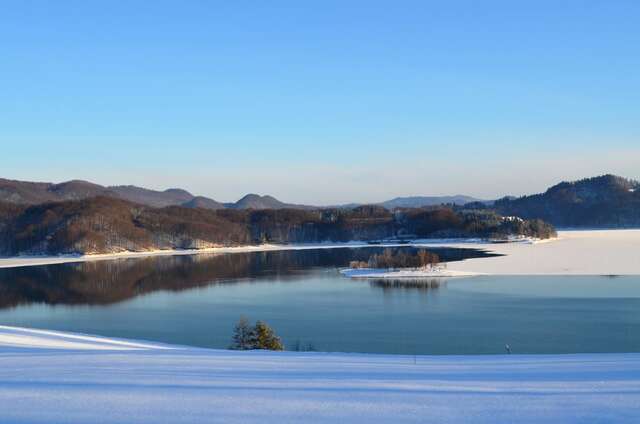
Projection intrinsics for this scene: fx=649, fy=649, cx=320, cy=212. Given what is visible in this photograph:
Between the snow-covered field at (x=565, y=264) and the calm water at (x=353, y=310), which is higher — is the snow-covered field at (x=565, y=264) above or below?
above

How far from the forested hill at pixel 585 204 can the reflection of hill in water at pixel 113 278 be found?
78.4m

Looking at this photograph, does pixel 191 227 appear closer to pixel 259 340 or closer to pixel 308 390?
pixel 259 340

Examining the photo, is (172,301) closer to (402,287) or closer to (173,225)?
(402,287)

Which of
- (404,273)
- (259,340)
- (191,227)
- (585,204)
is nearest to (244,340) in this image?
(259,340)

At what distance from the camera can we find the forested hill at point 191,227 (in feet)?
237

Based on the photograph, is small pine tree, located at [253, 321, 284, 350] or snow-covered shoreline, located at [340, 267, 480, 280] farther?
snow-covered shoreline, located at [340, 267, 480, 280]

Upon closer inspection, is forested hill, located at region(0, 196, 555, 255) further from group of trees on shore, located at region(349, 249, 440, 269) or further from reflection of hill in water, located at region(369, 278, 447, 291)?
reflection of hill in water, located at region(369, 278, 447, 291)

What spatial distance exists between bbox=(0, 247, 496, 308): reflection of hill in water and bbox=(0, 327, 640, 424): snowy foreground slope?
888 inches

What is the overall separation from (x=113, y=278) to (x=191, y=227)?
148ft

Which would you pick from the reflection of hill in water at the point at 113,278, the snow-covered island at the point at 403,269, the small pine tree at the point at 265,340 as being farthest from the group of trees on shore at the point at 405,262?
the small pine tree at the point at 265,340

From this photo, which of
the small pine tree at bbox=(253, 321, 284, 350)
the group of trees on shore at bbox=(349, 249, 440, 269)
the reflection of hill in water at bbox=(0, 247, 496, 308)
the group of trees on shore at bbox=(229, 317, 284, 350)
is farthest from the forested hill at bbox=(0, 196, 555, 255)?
the small pine tree at bbox=(253, 321, 284, 350)

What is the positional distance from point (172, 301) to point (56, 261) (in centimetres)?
3528

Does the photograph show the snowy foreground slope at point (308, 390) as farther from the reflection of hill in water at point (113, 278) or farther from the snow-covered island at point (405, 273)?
the snow-covered island at point (405, 273)

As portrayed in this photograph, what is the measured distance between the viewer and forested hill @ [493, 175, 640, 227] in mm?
112644
